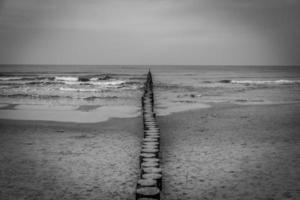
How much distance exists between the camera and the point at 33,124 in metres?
8.93

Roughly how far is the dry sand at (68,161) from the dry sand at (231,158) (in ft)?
2.53

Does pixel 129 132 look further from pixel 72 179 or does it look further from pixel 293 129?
pixel 293 129

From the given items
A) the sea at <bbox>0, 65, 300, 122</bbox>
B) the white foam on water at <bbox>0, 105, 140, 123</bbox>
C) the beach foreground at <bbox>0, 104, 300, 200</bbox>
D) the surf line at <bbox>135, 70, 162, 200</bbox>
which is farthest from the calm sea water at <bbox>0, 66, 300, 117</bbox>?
the surf line at <bbox>135, 70, 162, 200</bbox>

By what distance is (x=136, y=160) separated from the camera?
216 inches

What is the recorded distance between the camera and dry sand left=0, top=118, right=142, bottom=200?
162 inches

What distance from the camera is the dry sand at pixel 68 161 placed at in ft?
13.5

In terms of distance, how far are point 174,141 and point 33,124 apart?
4.60 metres

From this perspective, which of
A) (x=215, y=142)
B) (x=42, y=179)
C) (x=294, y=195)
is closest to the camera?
(x=294, y=195)

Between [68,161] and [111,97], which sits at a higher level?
[111,97]

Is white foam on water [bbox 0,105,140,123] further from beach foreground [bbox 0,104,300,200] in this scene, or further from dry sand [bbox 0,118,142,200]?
dry sand [bbox 0,118,142,200]

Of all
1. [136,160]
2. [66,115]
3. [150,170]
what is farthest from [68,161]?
[66,115]

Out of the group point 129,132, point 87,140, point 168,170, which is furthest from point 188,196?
point 129,132

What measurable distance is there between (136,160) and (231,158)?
1816mm

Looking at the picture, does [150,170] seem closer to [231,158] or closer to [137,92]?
[231,158]
